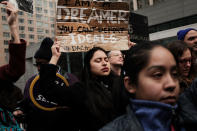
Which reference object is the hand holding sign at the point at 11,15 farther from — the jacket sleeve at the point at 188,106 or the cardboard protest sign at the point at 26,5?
the jacket sleeve at the point at 188,106

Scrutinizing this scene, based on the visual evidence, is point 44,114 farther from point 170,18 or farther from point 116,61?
point 170,18

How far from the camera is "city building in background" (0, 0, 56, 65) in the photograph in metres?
61.7

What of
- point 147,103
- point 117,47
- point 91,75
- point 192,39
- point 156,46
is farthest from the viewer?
point 117,47

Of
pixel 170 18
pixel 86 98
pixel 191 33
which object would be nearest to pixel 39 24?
pixel 170 18

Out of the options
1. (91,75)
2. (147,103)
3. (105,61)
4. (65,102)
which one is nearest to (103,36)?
(105,61)

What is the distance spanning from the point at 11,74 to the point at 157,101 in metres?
1.26

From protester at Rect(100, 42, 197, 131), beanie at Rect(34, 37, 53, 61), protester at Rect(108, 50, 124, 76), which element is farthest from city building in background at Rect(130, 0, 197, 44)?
protester at Rect(100, 42, 197, 131)

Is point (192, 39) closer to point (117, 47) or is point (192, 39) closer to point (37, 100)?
point (117, 47)

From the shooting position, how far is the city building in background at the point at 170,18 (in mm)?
17083

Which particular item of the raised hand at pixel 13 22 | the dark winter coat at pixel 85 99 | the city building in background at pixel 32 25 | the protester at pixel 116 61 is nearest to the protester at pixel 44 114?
the dark winter coat at pixel 85 99

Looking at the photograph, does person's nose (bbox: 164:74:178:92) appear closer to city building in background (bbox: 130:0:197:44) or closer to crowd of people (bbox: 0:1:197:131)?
crowd of people (bbox: 0:1:197:131)

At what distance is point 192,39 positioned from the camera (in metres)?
2.98

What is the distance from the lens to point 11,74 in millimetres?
1771

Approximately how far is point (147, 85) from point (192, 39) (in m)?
2.11
